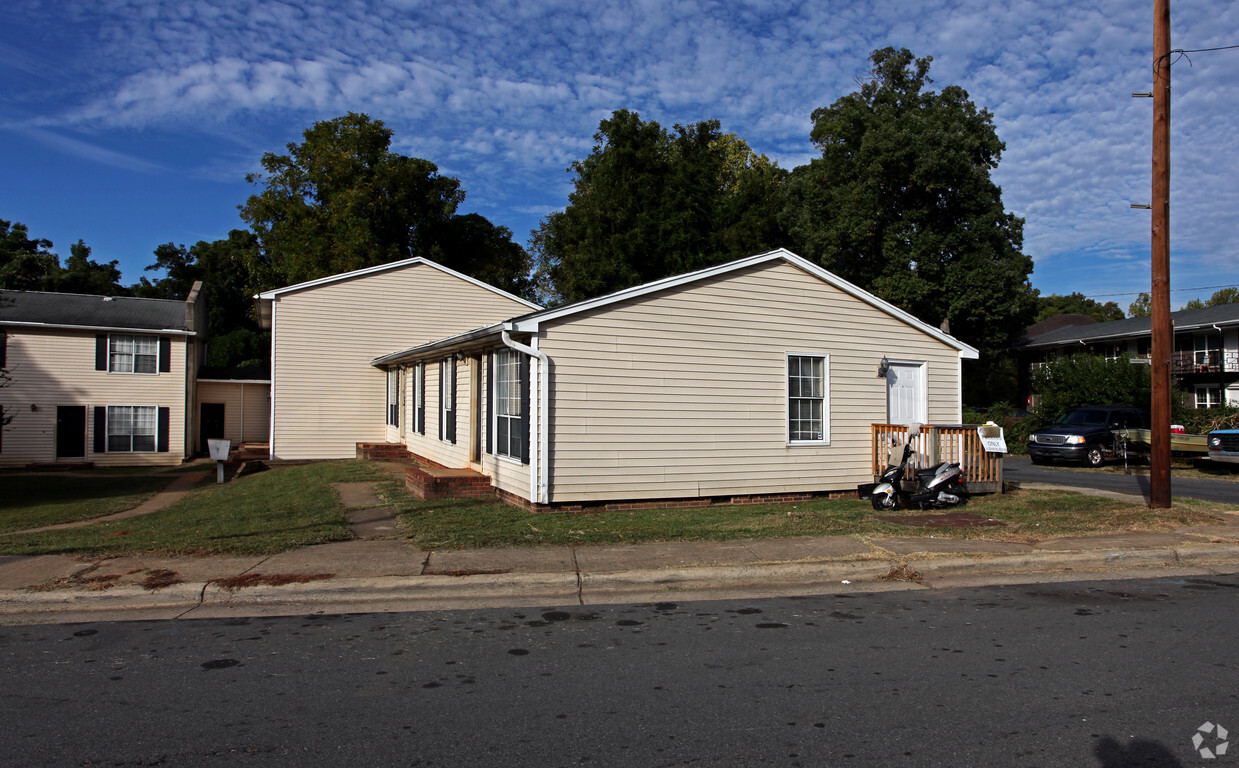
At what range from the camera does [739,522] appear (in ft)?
35.8

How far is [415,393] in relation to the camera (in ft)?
67.2

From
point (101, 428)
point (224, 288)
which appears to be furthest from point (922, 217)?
point (224, 288)

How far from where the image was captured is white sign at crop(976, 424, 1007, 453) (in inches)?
536

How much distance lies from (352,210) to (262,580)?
104 ft

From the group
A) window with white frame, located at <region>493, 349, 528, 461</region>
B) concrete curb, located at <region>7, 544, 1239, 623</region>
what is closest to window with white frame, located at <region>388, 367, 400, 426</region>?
window with white frame, located at <region>493, 349, 528, 461</region>

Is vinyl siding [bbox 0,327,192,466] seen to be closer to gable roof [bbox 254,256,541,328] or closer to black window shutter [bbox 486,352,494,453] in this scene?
gable roof [bbox 254,256,541,328]

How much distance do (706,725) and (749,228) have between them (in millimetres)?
35555

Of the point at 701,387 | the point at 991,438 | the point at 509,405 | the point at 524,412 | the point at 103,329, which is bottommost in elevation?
the point at 991,438

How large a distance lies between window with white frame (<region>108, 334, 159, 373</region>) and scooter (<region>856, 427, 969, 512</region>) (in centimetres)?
2469

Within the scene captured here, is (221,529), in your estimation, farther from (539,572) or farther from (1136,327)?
(1136,327)

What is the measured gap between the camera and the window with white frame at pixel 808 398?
13.7 meters

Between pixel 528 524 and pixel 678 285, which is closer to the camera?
pixel 528 524

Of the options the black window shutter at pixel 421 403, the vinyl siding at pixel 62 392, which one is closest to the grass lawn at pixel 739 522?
the black window shutter at pixel 421 403

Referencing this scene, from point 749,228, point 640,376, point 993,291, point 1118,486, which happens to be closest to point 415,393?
point 640,376
